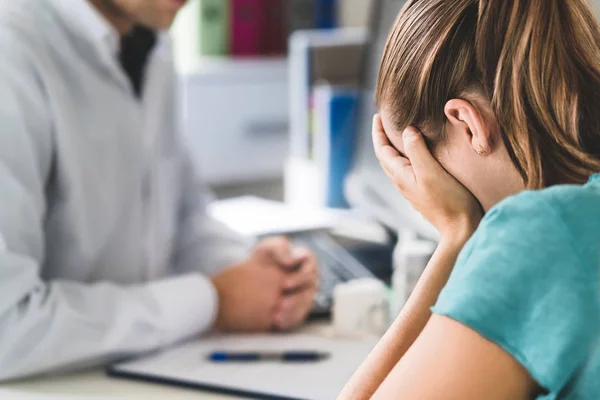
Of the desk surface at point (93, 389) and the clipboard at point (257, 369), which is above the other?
the clipboard at point (257, 369)

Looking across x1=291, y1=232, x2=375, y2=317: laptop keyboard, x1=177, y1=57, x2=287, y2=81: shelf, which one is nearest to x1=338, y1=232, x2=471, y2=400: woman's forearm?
x1=291, y1=232, x2=375, y2=317: laptop keyboard

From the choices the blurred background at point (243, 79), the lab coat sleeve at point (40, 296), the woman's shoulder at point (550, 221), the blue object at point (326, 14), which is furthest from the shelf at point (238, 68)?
the woman's shoulder at point (550, 221)

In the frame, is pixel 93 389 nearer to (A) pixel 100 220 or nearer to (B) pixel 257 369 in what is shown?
(B) pixel 257 369

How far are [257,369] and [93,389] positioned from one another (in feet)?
0.68

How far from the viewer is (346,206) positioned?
72.3 inches

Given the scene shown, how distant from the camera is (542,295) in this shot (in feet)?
2.00

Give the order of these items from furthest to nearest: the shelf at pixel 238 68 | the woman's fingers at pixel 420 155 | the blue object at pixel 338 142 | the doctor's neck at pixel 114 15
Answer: the shelf at pixel 238 68 < the blue object at pixel 338 142 < the doctor's neck at pixel 114 15 < the woman's fingers at pixel 420 155

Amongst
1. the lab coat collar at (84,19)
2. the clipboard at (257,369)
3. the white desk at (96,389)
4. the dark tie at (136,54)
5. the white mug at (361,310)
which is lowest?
the white desk at (96,389)

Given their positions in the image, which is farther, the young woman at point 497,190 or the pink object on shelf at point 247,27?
the pink object on shelf at point 247,27

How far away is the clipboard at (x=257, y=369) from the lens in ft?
3.24

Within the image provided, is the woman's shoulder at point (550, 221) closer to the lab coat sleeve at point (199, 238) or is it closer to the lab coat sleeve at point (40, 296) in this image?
the lab coat sleeve at point (40, 296)

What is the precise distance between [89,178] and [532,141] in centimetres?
78

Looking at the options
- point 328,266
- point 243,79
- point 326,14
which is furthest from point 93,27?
point 326,14

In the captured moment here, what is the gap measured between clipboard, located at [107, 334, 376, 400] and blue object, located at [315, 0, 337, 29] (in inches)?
69.6
